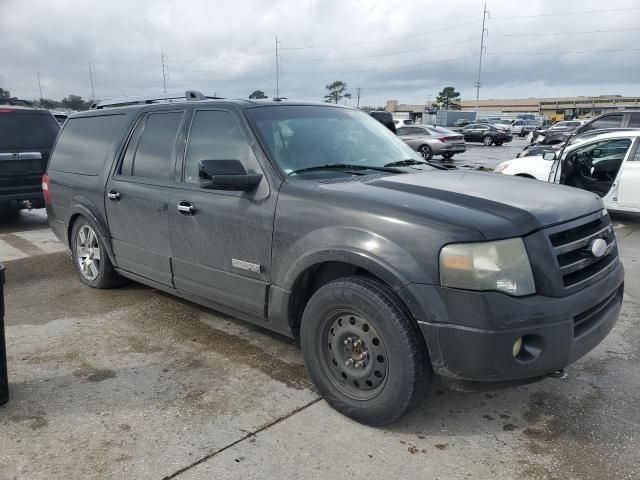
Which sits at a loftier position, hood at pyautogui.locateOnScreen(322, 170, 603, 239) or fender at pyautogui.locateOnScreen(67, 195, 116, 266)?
hood at pyautogui.locateOnScreen(322, 170, 603, 239)

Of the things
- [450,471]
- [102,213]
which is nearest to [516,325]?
[450,471]

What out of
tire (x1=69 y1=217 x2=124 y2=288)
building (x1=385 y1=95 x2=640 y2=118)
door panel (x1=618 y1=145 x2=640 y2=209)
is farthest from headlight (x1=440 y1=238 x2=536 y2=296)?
building (x1=385 y1=95 x2=640 y2=118)

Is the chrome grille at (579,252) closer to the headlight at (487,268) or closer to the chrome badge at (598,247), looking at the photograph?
the chrome badge at (598,247)

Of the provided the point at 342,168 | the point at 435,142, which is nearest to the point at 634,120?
the point at 435,142

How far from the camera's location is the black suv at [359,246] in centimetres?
258

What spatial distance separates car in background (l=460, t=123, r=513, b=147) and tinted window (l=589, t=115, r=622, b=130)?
73.8ft

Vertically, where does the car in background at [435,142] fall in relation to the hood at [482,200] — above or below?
below

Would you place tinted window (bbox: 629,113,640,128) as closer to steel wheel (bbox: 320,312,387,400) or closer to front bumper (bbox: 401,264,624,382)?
front bumper (bbox: 401,264,624,382)

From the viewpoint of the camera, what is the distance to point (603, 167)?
8664mm

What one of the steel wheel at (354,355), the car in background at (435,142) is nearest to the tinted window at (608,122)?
the car in background at (435,142)

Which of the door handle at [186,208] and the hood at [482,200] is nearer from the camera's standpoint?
the hood at [482,200]

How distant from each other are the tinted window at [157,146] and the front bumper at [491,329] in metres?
2.32

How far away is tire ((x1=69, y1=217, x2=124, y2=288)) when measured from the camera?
5.06 metres

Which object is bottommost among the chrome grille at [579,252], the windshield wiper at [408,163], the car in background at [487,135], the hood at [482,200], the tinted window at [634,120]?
the car in background at [487,135]
